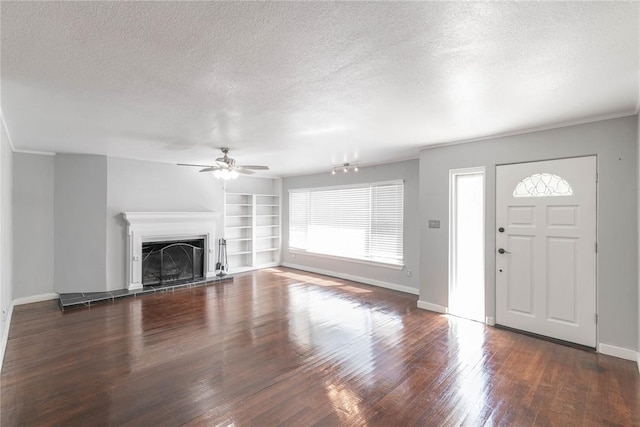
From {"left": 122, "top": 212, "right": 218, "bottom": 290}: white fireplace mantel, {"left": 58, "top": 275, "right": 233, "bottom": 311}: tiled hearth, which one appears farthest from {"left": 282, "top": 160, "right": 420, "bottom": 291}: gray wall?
{"left": 58, "top": 275, "right": 233, "bottom": 311}: tiled hearth

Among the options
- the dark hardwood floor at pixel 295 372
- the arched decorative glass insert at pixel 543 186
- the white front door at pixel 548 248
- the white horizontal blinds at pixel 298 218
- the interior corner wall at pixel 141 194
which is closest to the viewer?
the dark hardwood floor at pixel 295 372

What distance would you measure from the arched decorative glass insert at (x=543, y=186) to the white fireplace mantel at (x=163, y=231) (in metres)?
5.78

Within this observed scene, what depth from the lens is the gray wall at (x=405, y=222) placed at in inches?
223

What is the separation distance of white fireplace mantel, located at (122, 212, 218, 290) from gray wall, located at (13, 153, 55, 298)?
44.4 inches

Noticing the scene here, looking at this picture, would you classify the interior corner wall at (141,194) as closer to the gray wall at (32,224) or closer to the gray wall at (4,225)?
the gray wall at (32,224)

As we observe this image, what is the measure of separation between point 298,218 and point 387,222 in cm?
272

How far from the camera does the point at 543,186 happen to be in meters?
3.68

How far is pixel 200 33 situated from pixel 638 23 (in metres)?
2.39

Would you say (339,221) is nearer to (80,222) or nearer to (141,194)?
(141,194)

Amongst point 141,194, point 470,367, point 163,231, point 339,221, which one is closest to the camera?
point 470,367

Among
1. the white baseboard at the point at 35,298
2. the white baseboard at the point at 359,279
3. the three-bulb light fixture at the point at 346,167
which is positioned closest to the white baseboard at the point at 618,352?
the white baseboard at the point at 359,279

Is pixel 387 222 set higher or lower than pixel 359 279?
higher

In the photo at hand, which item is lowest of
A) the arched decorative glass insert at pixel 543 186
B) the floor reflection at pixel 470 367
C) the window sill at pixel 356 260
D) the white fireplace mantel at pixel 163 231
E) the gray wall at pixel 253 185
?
the floor reflection at pixel 470 367

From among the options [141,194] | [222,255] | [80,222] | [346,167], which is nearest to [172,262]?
[222,255]
